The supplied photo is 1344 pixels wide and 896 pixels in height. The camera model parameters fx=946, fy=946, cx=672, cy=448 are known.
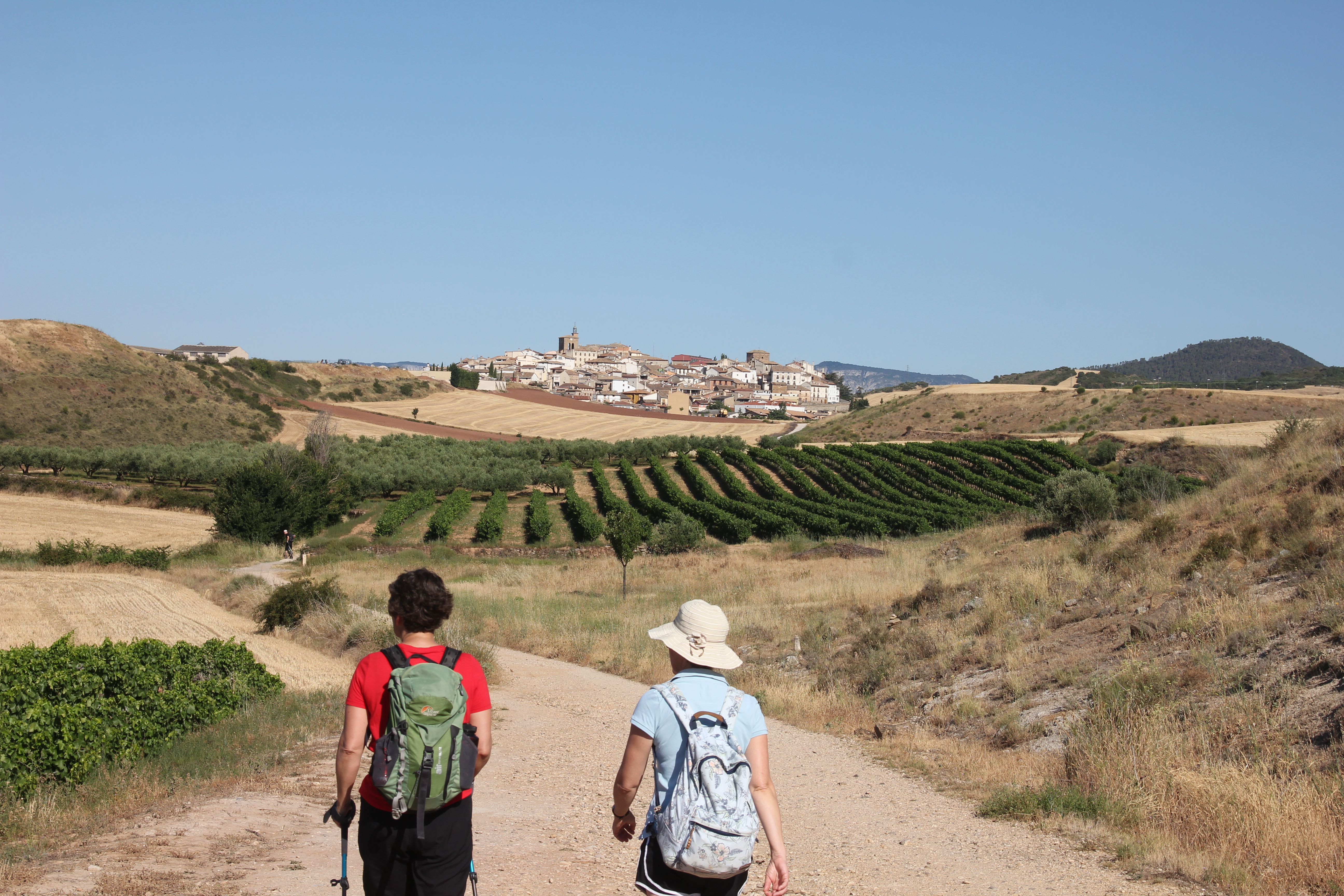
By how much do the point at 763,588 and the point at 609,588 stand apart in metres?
5.25

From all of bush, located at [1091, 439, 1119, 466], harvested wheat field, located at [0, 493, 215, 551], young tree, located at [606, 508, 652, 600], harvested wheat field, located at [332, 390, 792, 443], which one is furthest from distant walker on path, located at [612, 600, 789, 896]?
harvested wheat field, located at [332, 390, 792, 443]

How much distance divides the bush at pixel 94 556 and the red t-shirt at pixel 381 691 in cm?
3266

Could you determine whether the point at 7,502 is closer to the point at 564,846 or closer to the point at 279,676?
the point at 279,676

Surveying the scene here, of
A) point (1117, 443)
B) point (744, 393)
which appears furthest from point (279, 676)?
point (744, 393)

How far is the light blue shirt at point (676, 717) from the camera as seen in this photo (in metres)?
3.46

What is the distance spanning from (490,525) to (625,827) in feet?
124

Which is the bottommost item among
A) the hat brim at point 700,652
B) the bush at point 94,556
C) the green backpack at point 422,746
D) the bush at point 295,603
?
the bush at point 94,556

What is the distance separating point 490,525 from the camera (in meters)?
40.8

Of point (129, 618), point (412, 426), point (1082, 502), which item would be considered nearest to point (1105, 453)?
point (1082, 502)

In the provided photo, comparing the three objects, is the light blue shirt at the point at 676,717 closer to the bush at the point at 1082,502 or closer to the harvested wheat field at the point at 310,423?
the bush at the point at 1082,502

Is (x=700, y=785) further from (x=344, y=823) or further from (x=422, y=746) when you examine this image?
(x=344, y=823)

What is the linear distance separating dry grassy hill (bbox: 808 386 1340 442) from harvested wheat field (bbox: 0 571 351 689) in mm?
54312

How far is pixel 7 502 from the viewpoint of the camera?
43719mm

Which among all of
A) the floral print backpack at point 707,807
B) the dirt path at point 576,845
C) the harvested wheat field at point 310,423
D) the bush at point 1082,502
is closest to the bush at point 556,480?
the harvested wheat field at point 310,423
